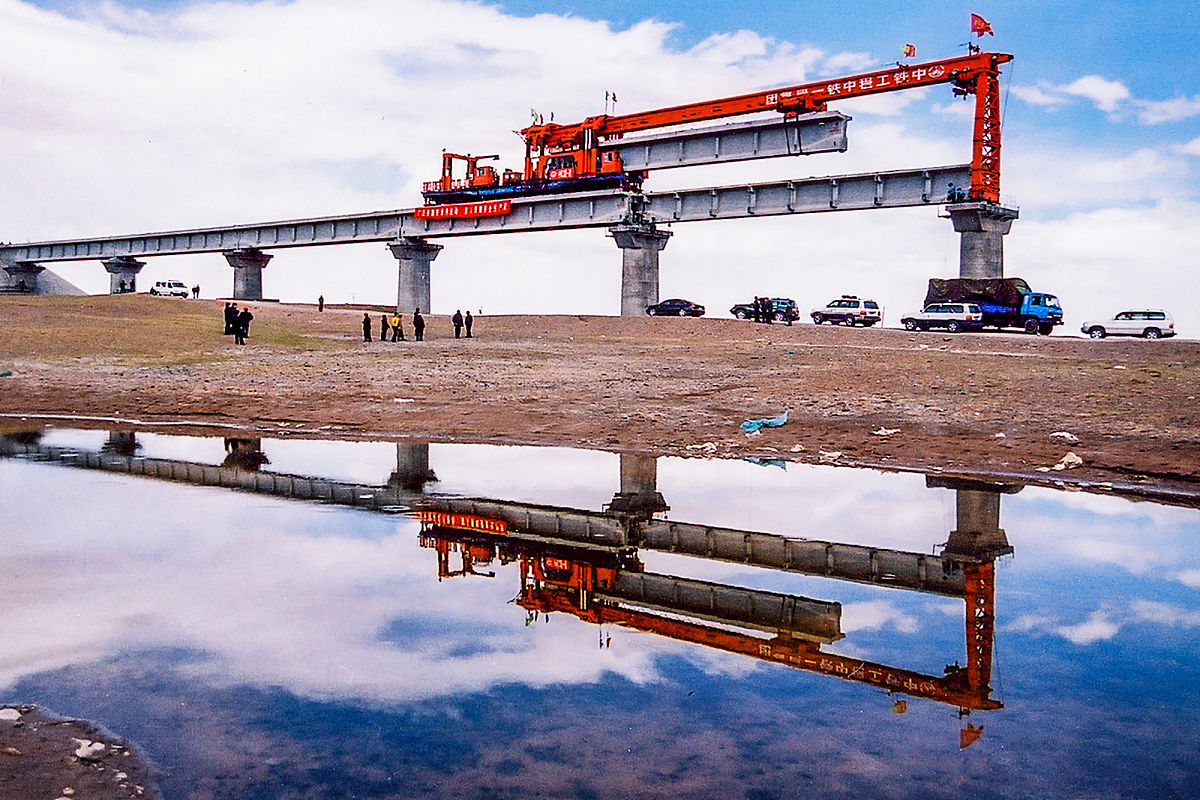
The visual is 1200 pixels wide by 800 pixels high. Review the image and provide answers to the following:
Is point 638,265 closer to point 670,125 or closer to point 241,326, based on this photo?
point 670,125

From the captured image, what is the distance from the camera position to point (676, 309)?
58500 mm

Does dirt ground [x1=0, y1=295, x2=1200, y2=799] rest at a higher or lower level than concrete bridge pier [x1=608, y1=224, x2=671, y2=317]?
lower

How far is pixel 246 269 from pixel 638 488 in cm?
7441

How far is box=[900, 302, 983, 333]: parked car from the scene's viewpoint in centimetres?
4644

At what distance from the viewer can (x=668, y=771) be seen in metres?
5.22

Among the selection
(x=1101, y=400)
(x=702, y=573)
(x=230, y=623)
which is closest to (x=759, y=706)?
(x=702, y=573)

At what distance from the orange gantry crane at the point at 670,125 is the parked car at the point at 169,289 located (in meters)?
22.4

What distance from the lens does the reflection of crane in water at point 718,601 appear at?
22.7 feet

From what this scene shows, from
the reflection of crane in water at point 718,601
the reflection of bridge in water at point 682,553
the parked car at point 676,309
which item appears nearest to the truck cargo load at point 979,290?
the parked car at point 676,309

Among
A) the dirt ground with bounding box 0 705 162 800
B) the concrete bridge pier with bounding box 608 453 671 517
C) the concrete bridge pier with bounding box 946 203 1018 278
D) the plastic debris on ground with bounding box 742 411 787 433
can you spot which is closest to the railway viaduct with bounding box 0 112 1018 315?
the concrete bridge pier with bounding box 946 203 1018 278

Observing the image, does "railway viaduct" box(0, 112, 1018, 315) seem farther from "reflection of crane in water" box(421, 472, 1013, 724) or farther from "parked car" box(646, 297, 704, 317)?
"reflection of crane in water" box(421, 472, 1013, 724)

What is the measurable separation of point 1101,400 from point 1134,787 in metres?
17.5

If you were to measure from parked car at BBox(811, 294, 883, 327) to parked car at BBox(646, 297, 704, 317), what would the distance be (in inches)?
263

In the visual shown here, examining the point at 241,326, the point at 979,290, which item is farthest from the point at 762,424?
the point at 979,290
